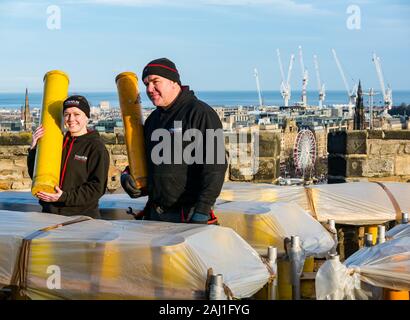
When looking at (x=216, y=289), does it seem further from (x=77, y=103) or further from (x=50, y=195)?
(x=77, y=103)

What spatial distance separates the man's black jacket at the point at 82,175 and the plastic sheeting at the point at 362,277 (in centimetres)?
165

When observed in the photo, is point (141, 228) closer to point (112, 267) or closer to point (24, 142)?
point (112, 267)

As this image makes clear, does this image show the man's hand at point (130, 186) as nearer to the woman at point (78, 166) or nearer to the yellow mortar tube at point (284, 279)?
the woman at point (78, 166)

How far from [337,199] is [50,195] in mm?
2828

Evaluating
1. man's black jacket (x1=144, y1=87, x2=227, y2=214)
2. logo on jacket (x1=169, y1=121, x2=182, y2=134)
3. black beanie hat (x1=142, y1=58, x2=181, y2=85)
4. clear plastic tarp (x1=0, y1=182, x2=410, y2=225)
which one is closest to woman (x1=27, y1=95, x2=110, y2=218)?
man's black jacket (x1=144, y1=87, x2=227, y2=214)

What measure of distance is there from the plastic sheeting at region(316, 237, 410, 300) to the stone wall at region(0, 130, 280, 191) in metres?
5.60

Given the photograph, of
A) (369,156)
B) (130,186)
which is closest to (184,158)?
(130,186)

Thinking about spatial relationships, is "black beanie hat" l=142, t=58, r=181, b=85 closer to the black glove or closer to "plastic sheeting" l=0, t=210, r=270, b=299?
the black glove

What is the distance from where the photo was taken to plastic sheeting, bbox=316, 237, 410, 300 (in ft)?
11.7

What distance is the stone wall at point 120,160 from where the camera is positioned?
9305 millimetres

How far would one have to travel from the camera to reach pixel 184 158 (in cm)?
429

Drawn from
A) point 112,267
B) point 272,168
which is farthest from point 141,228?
point 272,168

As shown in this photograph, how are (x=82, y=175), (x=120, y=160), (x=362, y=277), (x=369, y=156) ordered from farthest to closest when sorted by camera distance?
(x=120, y=160) → (x=369, y=156) → (x=82, y=175) → (x=362, y=277)

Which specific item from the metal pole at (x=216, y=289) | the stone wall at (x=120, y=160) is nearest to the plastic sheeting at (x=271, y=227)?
the metal pole at (x=216, y=289)
